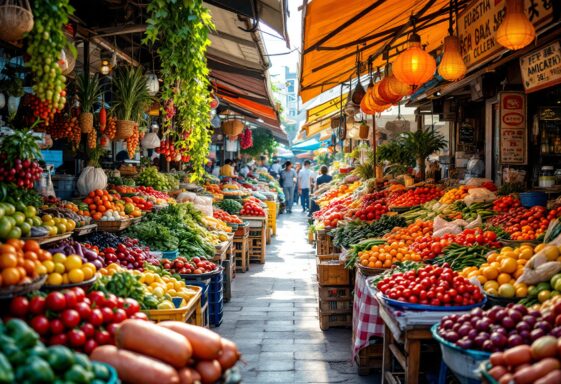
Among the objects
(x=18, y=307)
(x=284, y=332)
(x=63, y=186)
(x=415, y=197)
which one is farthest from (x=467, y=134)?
(x=18, y=307)

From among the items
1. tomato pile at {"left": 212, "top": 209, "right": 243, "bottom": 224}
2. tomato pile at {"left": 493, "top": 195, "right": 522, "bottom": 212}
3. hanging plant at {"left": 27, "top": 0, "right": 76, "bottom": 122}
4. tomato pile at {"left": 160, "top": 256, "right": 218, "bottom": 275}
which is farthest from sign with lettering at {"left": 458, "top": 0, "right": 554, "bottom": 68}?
tomato pile at {"left": 212, "top": 209, "right": 243, "bottom": 224}

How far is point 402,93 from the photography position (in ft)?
23.5

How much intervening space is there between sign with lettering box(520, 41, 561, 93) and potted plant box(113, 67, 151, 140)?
5067 millimetres

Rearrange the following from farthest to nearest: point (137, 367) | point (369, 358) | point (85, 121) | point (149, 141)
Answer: point (149, 141) < point (85, 121) < point (369, 358) < point (137, 367)

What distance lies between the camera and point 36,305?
3.07 metres

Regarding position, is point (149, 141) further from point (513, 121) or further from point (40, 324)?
point (40, 324)

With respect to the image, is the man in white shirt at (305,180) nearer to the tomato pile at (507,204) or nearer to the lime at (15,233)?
the tomato pile at (507,204)

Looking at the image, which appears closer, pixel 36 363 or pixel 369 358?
pixel 36 363

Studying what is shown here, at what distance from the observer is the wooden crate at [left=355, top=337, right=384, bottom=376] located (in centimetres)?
544

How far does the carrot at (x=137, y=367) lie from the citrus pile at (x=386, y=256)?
3.36 m

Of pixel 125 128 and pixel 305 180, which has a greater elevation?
pixel 125 128

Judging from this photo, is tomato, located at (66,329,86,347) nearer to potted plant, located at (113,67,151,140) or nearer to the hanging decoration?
the hanging decoration

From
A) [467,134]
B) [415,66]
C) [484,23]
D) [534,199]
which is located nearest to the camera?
[484,23]

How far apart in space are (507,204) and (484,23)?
7.61 feet
